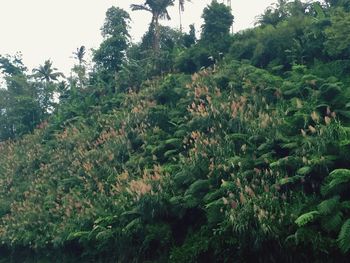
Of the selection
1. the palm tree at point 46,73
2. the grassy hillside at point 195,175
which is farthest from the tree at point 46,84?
the grassy hillside at point 195,175

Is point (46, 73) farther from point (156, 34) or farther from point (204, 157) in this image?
point (204, 157)

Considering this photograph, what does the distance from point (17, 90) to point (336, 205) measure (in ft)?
118

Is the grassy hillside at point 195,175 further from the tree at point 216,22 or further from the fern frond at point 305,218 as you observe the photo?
the tree at point 216,22

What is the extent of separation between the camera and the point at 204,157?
1508cm

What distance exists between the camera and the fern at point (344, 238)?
9.68m

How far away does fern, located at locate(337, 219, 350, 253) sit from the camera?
9681 millimetres

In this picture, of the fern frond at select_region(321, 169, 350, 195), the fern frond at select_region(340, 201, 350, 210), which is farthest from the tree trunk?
the fern frond at select_region(340, 201, 350, 210)

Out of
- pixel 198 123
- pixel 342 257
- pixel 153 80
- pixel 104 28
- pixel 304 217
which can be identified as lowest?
pixel 342 257

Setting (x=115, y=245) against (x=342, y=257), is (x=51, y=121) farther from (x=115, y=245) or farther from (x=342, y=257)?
(x=342, y=257)

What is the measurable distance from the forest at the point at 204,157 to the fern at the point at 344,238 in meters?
0.02

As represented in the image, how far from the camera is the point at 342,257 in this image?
34.3 ft

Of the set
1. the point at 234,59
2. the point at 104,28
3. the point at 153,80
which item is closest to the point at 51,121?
the point at 104,28

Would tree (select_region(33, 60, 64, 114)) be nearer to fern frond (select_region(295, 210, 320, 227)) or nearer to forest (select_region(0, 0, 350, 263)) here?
forest (select_region(0, 0, 350, 263))

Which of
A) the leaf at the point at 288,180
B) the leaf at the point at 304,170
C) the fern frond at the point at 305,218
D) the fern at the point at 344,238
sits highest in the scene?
the leaf at the point at 304,170
